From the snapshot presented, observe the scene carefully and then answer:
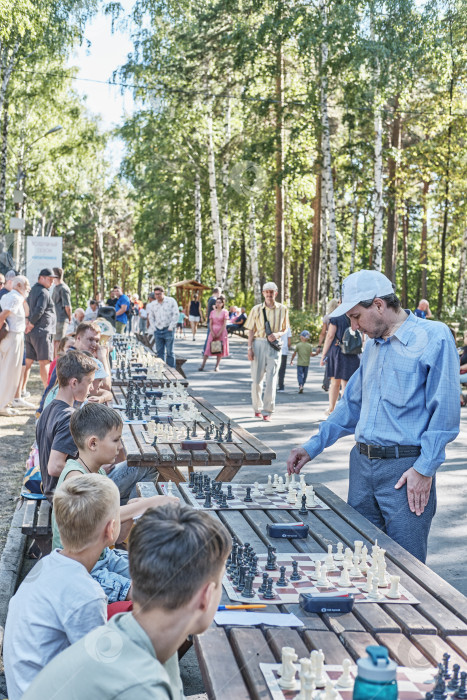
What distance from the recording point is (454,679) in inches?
91.4

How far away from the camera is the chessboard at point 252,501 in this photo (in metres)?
4.28

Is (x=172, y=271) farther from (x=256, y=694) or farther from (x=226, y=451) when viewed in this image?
(x=256, y=694)

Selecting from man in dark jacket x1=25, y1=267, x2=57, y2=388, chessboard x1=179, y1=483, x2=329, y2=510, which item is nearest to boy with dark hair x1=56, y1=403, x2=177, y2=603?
chessboard x1=179, y1=483, x2=329, y2=510

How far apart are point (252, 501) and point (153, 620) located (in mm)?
2566

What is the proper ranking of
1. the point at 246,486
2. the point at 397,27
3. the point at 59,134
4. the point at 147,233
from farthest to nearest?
the point at 147,233 < the point at 59,134 < the point at 397,27 < the point at 246,486

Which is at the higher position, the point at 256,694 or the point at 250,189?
the point at 250,189

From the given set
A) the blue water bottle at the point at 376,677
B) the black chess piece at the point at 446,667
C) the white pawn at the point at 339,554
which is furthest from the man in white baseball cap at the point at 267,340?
the blue water bottle at the point at 376,677

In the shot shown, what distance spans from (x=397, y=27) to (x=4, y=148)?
42.1ft

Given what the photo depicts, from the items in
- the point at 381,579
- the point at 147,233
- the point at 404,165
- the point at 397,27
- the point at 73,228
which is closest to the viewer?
the point at 381,579

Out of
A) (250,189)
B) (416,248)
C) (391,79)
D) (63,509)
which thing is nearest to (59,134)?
(250,189)

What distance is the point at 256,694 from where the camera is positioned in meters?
2.26

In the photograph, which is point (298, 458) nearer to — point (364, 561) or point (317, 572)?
point (364, 561)

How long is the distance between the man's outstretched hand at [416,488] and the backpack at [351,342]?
7326mm

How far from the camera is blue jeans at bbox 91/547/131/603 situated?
386cm
